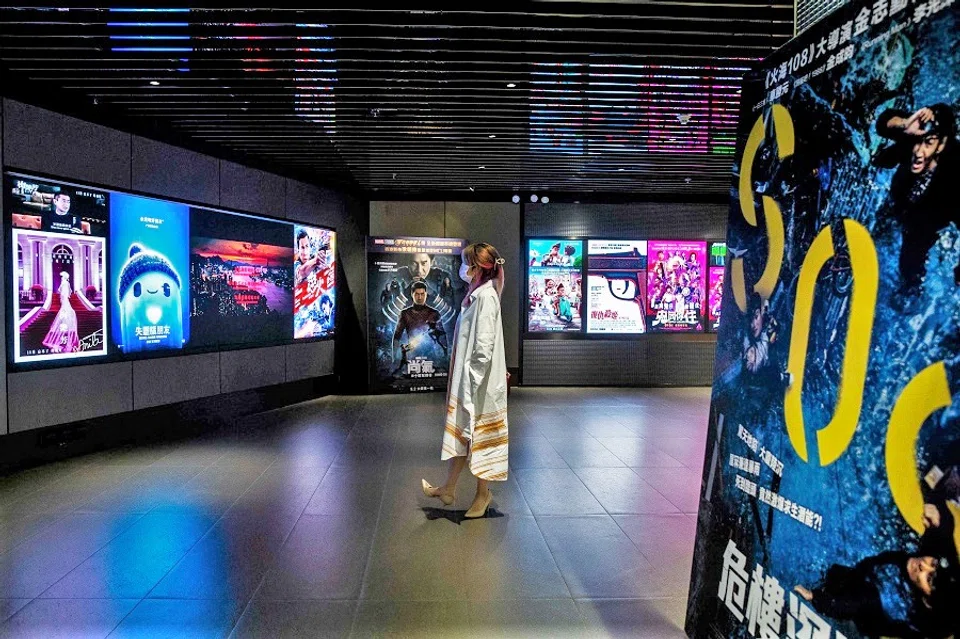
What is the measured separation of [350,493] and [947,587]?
3.70 meters

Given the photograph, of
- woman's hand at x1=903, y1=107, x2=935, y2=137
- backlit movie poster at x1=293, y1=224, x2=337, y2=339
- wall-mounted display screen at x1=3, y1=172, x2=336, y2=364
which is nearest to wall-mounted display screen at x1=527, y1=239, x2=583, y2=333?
backlit movie poster at x1=293, y1=224, x2=337, y2=339

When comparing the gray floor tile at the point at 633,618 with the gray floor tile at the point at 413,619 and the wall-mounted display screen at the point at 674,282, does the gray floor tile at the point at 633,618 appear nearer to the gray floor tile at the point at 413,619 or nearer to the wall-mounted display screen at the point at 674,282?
the gray floor tile at the point at 413,619

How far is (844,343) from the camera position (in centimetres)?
158

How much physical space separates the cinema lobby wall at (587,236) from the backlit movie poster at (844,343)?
25.8 ft

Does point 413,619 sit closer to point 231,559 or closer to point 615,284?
point 231,559

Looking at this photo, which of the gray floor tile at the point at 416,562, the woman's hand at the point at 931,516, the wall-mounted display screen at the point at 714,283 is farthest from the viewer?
the wall-mounted display screen at the point at 714,283

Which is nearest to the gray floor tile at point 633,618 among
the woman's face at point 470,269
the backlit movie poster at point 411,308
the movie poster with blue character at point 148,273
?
the woman's face at point 470,269

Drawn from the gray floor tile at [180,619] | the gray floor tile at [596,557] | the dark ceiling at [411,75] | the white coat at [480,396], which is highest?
the dark ceiling at [411,75]

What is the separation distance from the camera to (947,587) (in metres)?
1.25

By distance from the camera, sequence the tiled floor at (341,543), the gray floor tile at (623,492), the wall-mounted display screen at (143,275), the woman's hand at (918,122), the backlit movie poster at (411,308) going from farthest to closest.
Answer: the backlit movie poster at (411,308) → the wall-mounted display screen at (143,275) → the gray floor tile at (623,492) → the tiled floor at (341,543) → the woman's hand at (918,122)

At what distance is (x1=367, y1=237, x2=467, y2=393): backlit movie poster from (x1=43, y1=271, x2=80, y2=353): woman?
12.9 ft

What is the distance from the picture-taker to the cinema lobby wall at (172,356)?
5020 millimetres

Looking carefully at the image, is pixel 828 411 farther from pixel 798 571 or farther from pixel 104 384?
pixel 104 384

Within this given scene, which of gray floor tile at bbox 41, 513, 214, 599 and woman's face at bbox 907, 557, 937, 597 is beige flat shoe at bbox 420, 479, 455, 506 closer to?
gray floor tile at bbox 41, 513, 214, 599
